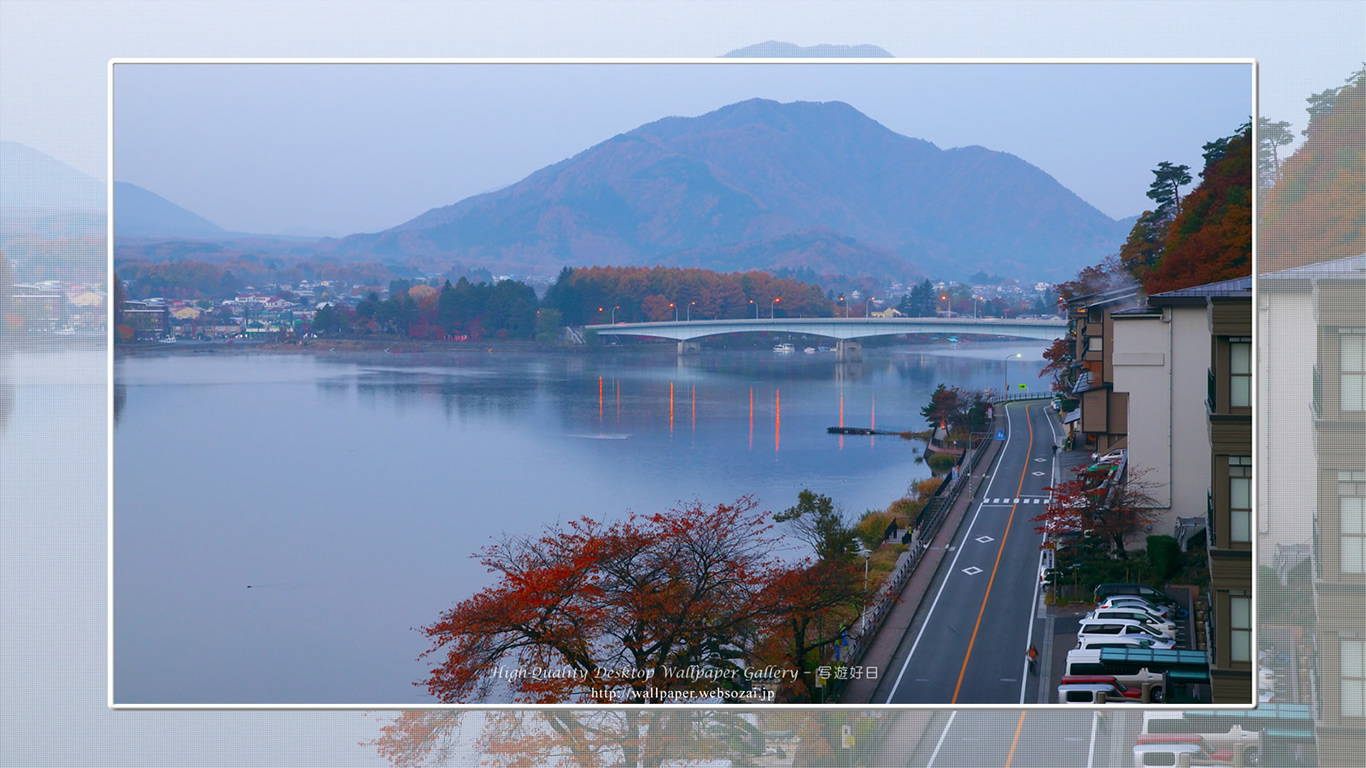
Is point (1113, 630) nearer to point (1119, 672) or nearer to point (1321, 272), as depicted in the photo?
point (1119, 672)

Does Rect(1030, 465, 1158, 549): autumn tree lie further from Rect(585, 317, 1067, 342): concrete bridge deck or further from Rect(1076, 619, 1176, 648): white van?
Rect(585, 317, 1067, 342): concrete bridge deck

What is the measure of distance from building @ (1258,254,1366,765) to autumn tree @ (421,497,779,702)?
2327mm

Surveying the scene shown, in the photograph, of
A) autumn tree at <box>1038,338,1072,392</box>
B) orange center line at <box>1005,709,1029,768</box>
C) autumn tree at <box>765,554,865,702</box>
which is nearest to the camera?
autumn tree at <box>765,554,865,702</box>

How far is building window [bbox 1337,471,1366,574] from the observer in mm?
4867

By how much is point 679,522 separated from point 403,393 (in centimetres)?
198

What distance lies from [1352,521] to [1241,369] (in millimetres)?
911

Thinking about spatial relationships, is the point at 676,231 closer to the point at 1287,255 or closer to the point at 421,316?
the point at 421,316

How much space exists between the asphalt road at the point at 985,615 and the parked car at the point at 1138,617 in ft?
0.89

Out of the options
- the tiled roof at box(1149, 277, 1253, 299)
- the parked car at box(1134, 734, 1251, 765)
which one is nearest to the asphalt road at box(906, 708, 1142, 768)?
the parked car at box(1134, 734, 1251, 765)

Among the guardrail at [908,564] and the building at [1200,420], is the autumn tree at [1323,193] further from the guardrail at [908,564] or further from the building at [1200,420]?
the guardrail at [908,564]

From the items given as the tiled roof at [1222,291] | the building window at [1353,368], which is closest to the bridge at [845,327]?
the tiled roof at [1222,291]

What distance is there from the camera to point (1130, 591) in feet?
A: 17.5

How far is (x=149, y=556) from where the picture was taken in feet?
18.1

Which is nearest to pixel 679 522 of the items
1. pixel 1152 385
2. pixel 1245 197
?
pixel 1152 385
